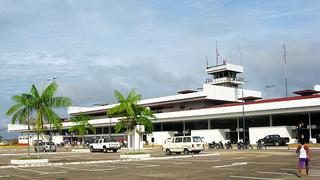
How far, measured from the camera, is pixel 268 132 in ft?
238

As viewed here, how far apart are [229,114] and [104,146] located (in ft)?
91.0

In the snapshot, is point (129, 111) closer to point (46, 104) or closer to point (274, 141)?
point (46, 104)

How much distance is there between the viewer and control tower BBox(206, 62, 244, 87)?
101312mm

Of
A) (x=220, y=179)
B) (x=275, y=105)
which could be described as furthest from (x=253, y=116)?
(x=220, y=179)

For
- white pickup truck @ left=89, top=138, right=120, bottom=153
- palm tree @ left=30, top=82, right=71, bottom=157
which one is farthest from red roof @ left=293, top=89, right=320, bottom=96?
palm tree @ left=30, top=82, right=71, bottom=157

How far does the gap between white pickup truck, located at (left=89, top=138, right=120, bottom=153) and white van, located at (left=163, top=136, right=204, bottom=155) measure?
12984mm

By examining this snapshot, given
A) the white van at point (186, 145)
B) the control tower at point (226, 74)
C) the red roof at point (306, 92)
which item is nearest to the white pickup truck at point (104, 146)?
the white van at point (186, 145)

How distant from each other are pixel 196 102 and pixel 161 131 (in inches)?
386

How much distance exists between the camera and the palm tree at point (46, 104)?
3541 cm

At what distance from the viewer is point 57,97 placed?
1428 inches

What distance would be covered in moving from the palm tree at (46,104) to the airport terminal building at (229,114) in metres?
37.2

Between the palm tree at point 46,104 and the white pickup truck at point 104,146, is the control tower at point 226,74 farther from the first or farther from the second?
the palm tree at point 46,104

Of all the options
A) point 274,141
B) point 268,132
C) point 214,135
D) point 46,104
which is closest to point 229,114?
point 214,135

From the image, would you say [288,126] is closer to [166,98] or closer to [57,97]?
[166,98]
